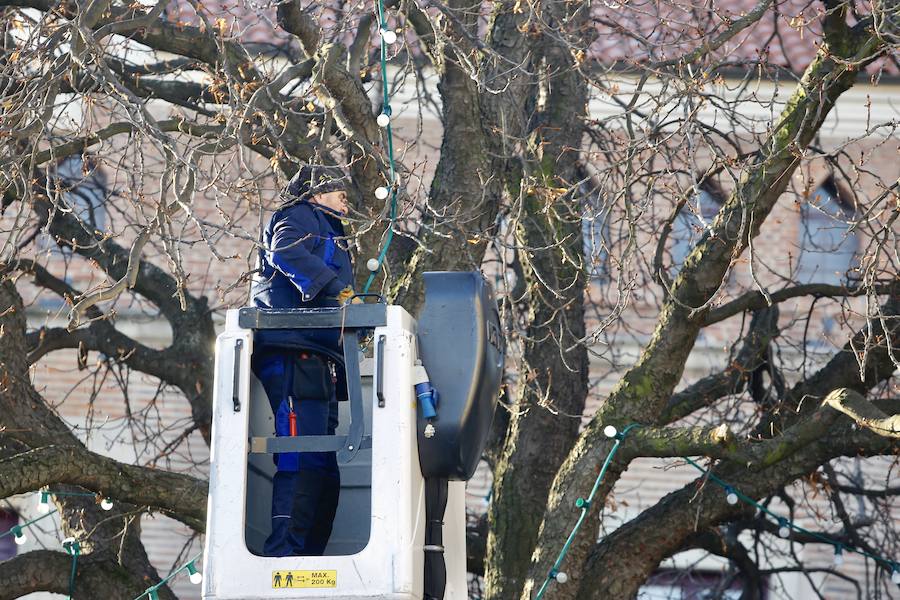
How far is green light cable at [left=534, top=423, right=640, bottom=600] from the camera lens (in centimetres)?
679

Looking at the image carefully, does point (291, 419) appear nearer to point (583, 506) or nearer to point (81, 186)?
point (583, 506)

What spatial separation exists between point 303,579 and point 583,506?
2794 mm

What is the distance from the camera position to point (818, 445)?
22.6 ft

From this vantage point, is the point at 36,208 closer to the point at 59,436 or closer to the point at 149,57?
the point at 59,436

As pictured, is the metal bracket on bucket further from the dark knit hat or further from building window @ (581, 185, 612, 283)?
building window @ (581, 185, 612, 283)

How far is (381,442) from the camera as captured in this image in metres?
4.34

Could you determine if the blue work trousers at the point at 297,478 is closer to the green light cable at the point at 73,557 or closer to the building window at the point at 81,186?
the building window at the point at 81,186

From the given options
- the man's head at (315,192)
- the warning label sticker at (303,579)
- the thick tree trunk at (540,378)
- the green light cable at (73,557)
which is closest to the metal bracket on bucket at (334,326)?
the warning label sticker at (303,579)

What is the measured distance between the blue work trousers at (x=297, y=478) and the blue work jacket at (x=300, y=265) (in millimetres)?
143

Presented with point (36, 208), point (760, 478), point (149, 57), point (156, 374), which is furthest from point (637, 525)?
point (149, 57)

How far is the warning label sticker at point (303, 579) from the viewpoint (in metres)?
4.25

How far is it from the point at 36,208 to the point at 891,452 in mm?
5241

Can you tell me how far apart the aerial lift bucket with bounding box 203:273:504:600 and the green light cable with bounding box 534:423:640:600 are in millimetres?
1953

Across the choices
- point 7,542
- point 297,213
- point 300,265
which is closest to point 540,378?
point 297,213
